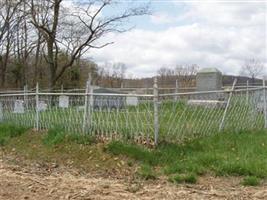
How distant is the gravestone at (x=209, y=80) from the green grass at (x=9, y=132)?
27.7 ft

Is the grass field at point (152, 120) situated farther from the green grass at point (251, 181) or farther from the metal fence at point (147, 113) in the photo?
the green grass at point (251, 181)

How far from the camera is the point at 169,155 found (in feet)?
26.6

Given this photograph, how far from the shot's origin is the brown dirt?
238 inches

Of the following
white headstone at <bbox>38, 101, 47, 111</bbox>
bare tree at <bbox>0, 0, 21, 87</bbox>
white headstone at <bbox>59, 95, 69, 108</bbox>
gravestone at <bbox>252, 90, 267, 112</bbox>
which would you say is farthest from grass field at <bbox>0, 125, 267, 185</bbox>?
bare tree at <bbox>0, 0, 21, 87</bbox>

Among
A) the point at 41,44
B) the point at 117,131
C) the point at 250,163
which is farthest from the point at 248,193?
the point at 41,44

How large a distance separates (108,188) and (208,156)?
226 centimetres

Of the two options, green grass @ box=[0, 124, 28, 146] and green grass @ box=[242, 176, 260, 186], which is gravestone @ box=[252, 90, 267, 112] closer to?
green grass @ box=[242, 176, 260, 186]

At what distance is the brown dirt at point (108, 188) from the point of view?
238 inches

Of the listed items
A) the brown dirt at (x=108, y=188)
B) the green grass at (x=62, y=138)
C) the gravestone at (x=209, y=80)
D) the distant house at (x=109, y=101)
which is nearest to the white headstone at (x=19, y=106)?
the green grass at (x=62, y=138)

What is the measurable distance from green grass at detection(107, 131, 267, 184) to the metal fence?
37 centimetres

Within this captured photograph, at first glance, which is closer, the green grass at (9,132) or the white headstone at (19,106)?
the green grass at (9,132)

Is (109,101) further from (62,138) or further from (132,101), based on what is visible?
(62,138)

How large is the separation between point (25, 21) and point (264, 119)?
23.4 metres

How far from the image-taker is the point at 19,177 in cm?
716
